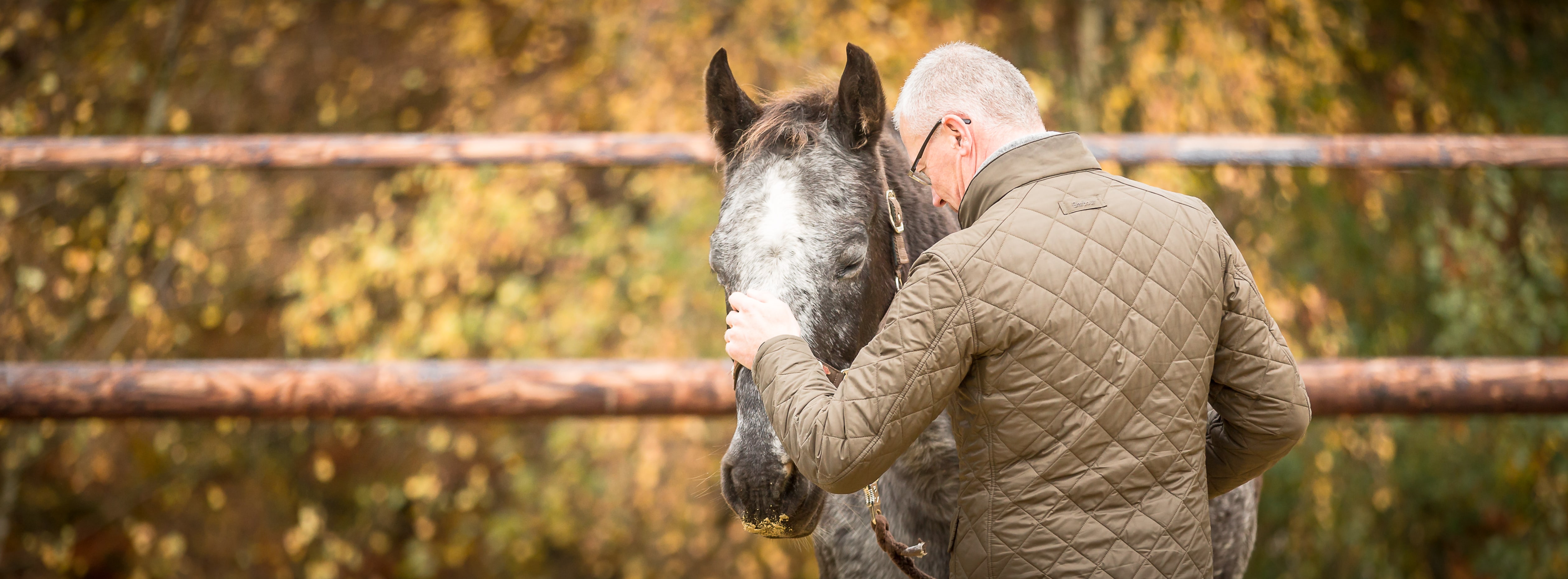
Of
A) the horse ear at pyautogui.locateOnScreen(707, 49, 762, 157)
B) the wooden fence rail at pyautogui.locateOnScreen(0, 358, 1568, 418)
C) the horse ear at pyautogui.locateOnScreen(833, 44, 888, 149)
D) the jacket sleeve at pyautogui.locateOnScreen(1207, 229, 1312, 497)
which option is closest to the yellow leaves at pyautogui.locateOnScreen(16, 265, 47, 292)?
the wooden fence rail at pyautogui.locateOnScreen(0, 358, 1568, 418)

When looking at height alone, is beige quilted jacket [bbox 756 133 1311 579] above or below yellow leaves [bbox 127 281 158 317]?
above

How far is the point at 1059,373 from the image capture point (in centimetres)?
125

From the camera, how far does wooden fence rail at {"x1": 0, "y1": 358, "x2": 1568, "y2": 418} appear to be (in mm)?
2473

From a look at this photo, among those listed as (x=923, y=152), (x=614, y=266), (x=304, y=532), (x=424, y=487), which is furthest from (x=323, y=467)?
(x=923, y=152)

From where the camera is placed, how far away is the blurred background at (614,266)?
4953 millimetres

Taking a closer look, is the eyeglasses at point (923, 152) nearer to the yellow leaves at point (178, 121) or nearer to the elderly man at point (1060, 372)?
the elderly man at point (1060, 372)

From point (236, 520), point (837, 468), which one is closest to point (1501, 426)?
point (837, 468)

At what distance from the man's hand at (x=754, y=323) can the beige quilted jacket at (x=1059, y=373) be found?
5 centimetres

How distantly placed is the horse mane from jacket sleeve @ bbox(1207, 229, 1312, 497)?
2.45 feet

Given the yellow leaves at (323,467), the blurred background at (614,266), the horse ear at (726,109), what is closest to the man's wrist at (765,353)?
the horse ear at (726,109)

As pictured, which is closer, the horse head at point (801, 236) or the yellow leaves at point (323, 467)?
the horse head at point (801, 236)

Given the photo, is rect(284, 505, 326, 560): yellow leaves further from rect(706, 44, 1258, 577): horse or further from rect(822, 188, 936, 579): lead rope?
rect(822, 188, 936, 579): lead rope

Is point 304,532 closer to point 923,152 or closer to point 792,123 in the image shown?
point 792,123

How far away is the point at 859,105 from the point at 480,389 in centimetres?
142
